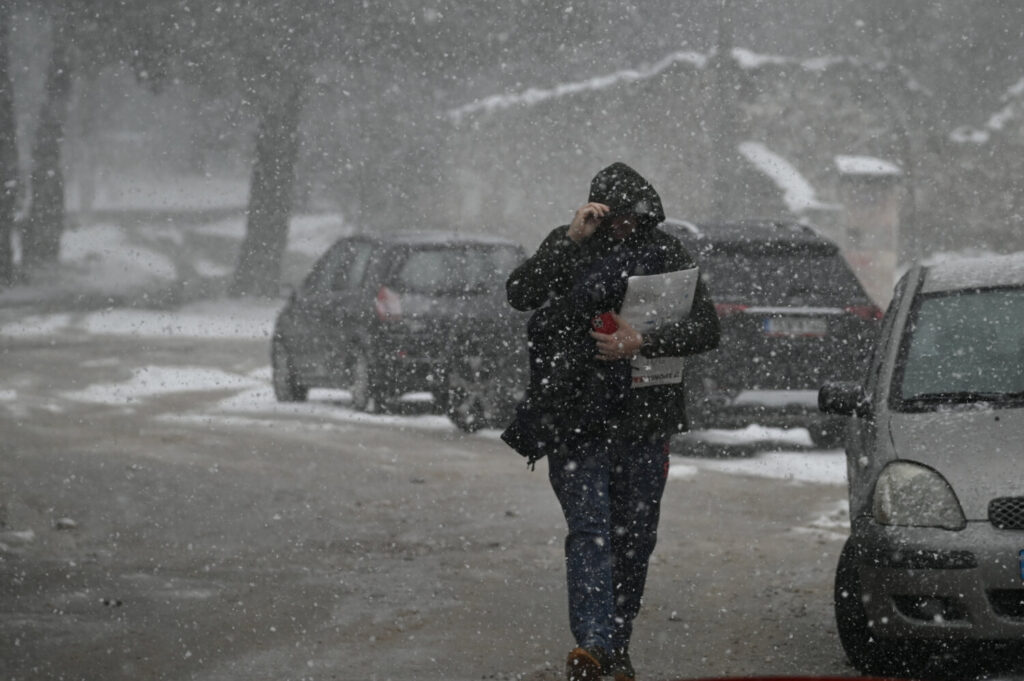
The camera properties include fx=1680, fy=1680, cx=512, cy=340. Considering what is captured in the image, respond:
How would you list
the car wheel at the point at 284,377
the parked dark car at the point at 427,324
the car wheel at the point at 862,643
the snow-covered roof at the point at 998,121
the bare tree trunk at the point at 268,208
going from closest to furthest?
the car wheel at the point at 862,643
the parked dark car at the point at 427,324
the car wheel at the point at 284,377
the snow-covered roof at the point at 998,121
the bare tree trunk at the point at 268,208

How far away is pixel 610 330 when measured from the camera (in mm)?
5152

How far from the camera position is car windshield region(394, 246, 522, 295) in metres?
13.5

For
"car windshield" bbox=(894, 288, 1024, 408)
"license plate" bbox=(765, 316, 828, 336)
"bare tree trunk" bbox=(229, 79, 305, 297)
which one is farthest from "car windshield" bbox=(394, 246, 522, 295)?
"bare tree trunk" bbox=(229, 79, 305, 297)

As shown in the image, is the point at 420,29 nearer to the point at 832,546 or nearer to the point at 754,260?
the point at 754,260

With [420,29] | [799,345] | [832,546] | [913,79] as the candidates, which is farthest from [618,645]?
[913,79]

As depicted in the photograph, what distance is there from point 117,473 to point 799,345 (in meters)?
4.68

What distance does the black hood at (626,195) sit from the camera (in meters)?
5.16

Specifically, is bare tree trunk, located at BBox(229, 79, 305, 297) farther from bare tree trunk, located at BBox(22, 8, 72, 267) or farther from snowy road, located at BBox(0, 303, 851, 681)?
snowy road, located at BBox(0, 303, 851, 681)

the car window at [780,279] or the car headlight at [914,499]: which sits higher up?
the car headlight at [914,499]

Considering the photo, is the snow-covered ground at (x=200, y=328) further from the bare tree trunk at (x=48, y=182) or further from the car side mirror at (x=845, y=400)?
the car side mirror at (x=845, y=400)

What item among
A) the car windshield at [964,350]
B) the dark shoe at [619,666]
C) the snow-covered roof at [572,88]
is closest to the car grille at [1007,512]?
the car windshield at [964,350]

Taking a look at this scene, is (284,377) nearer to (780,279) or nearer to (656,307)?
(780,279)

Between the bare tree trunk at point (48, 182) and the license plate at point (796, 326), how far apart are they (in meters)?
28.3

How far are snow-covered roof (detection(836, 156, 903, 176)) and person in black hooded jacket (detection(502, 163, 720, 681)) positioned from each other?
2086 cm
